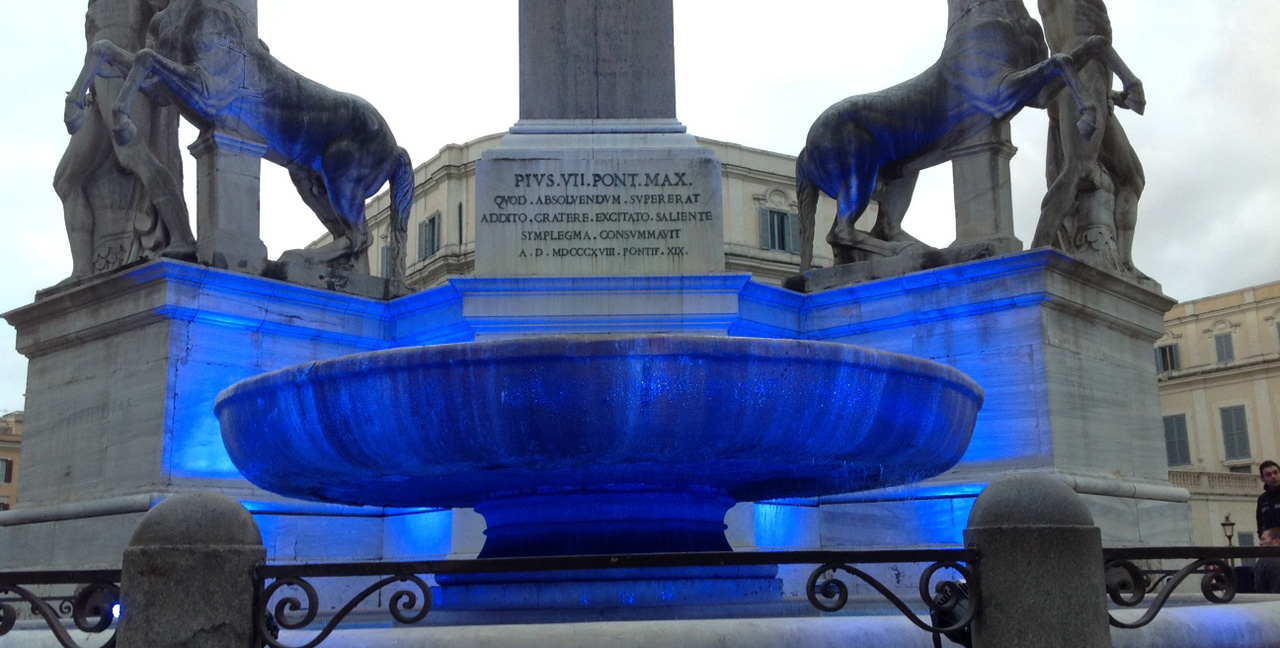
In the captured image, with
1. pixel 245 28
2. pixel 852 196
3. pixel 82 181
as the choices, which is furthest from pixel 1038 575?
pixel 82 181

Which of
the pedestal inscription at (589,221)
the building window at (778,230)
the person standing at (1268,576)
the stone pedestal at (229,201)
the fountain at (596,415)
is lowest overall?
the person standing at (1268,576)

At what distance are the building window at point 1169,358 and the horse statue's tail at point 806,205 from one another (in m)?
59.4

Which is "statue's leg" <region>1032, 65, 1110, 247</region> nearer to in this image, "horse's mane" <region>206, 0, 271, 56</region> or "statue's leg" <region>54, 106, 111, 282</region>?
"horse's mane" <region>206, 0, 271, 56</region>

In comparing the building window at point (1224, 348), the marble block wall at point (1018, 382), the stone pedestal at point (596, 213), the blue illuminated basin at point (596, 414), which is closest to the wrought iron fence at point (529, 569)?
the blue illuminated basin at point (596, 414)

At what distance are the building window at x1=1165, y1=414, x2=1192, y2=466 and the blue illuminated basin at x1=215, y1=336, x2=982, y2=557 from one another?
61.8 meters

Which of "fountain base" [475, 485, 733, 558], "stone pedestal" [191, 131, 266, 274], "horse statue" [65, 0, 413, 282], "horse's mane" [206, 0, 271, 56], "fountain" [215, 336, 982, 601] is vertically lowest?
"fountain base" [475, 485, 733, 558]

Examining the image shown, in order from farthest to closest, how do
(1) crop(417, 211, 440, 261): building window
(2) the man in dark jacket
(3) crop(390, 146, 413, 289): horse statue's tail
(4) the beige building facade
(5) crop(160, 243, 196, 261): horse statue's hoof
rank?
1. (1) crop(417, 211, 440, 261): building window
2. (4) the beige building facade
3. (3) crop(390, 146, 413, 289): horse statue's tail
4. (5) crop(160, 243, 196, 261): horse statue's hoof
5. (2) the man in dark jacket

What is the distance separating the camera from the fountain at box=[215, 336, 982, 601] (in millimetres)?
4656

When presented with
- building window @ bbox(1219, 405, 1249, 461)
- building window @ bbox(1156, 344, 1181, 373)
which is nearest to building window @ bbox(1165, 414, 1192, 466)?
building window @ bbox(1219, 405, 1249, 461)

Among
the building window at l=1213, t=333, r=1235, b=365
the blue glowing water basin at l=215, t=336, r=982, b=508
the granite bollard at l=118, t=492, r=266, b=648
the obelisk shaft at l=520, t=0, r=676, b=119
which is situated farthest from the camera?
the building window at l=1213, t=333, r=1235, b=365

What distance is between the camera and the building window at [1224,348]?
64.8 m

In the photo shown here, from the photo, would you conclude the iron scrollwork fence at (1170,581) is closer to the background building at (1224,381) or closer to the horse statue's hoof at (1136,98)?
the horse statue's hoof at (1136,98)

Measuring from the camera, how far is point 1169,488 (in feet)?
38.8

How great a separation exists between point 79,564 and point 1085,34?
34.7 feet
